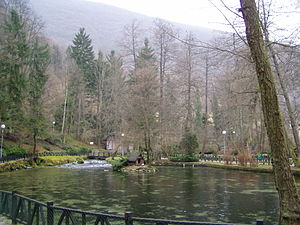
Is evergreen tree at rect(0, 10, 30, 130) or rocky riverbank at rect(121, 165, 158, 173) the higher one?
evergreen tree at rect(0, 10, 30, 130)

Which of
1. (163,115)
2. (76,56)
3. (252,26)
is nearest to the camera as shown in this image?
(252,26)

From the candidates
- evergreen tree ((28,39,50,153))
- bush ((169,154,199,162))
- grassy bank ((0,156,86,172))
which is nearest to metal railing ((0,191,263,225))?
grassy bank ((0,156,86,172))

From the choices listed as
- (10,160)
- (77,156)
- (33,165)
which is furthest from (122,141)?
(10,160)

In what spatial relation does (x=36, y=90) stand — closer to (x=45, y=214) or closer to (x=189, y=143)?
(x=189, y=143)

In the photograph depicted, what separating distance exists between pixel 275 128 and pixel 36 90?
37.6 meters

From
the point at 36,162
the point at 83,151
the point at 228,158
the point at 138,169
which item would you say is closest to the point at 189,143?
the point at 228,158

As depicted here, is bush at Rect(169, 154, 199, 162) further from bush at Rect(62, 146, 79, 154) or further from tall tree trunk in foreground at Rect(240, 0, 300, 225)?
tall tree trunk in foreground at Rect(240, 0, 300, 225)

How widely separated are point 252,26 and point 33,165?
1262 inches

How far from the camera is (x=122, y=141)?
4159 centimetres

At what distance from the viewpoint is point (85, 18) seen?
17375 centimetres

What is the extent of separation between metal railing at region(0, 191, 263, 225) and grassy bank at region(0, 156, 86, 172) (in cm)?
2028

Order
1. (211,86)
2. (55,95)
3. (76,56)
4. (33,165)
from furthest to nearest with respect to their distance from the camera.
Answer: (76,56), (55,95), (211,86), (33,165)

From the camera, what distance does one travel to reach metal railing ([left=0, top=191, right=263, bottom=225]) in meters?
5.92

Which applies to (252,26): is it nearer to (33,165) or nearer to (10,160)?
(10,160)
